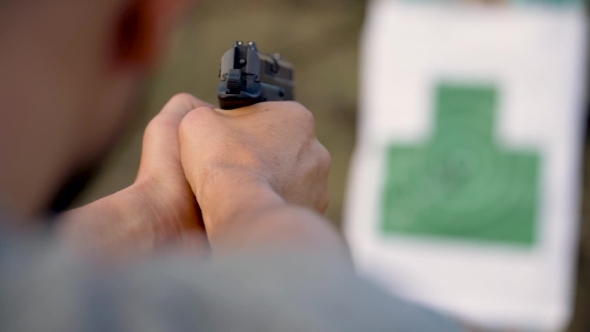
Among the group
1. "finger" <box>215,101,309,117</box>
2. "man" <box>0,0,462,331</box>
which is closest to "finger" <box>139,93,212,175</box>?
"finger" <box>215,101,309,117</box>

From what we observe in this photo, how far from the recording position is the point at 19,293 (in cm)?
27

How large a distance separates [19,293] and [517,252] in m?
1.97

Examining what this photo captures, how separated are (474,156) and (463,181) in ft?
0.33

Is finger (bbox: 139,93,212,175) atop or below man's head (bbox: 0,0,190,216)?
below

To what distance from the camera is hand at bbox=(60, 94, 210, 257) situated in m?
0.77

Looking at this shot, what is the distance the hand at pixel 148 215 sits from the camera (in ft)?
2.52

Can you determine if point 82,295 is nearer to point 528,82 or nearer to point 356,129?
point 356,129

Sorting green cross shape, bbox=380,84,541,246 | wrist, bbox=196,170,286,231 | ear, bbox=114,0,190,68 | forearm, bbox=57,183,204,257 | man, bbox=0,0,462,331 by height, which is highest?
ear, bbox=114,0,190,68

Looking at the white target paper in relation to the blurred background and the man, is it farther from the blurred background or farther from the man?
the man

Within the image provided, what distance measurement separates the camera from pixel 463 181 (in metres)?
2.04

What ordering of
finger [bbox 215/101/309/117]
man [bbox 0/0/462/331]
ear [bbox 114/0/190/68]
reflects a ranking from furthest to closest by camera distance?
finger [bbox 215/101/309/117] → ear [bbox 114/0/190/68] → man [bbox 0/0/462/331]

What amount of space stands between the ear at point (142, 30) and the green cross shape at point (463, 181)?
61.7 inches

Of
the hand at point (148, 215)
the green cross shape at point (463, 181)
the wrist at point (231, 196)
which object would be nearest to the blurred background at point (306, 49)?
the green cross shape at point (463, 181)

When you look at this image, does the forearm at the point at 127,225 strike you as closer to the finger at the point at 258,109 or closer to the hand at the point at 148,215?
the hand at the point at 148,215
